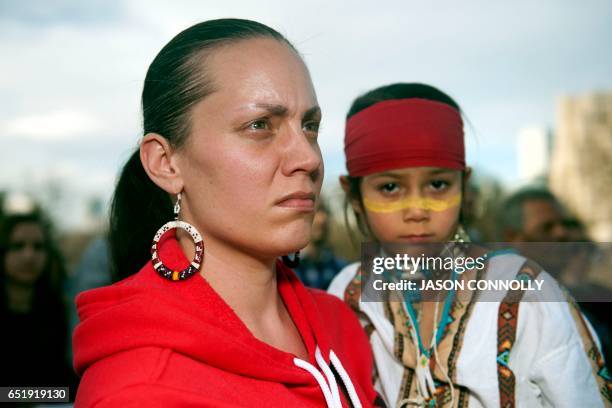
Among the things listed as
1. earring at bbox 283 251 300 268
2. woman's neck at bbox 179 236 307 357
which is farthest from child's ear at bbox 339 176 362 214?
woman's neck at bbox 179 236 307 357

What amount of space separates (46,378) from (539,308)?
128 inches

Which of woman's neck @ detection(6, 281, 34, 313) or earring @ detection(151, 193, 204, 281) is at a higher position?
earring @ detection(151, 193, 204, 281)

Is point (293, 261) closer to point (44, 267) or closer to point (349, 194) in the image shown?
point (349, 194)

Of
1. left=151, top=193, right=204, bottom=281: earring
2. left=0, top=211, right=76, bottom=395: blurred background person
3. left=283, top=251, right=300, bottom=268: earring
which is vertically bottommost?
left=0, top=211, right=76, bottom=395: blurred background person

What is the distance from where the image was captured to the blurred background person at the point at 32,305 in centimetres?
362

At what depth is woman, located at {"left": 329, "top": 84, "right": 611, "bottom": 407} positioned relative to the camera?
68.5 inches

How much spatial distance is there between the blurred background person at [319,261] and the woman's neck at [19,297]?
2.14m

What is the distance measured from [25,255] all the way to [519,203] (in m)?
4.26

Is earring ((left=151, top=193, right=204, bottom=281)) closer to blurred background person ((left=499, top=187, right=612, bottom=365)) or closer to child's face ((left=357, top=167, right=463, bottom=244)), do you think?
child's face ((left=357, top=167, right=463, bottom=244))

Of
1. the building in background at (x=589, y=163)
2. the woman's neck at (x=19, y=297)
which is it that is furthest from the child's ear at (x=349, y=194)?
the building in background at (x=589, y=163)

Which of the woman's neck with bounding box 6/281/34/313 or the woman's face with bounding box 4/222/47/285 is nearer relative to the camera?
the woman's neck with bounding box 6/281/34/313

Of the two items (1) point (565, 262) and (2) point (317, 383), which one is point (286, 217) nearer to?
(2) point (317, 383)

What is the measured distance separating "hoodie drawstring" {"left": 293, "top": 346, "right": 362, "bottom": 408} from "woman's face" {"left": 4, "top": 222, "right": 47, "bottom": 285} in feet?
10.6

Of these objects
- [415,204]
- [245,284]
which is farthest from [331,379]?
[415,204]
